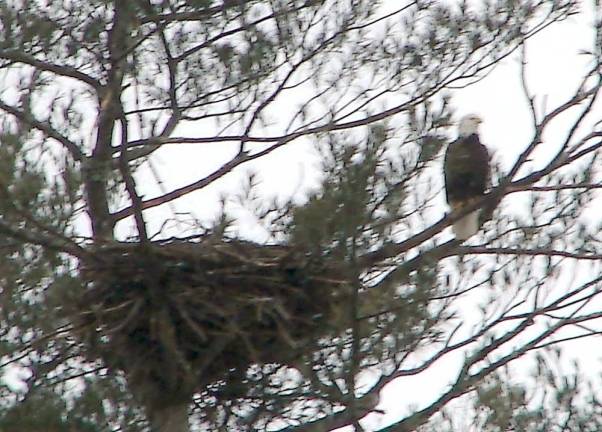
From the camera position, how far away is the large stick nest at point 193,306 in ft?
10.4

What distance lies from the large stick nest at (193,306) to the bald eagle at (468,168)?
79 centimetres

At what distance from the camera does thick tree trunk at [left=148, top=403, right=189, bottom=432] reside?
320 cm

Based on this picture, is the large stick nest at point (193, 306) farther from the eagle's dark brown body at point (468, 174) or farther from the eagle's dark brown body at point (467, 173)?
the eagle's dark brown body at point (468, 174)

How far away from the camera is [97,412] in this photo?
288 centimetres

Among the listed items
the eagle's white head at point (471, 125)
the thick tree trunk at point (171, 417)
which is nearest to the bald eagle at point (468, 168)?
the eagle's white head at point (471, 125)

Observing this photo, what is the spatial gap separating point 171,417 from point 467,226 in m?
0.86

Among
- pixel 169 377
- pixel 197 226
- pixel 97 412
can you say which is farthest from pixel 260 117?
pixel 97 412

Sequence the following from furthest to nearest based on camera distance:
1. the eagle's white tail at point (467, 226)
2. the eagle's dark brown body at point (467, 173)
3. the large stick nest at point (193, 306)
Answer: the eagle's dark brown body at point (467, 173) → the eagle's white tail at point (467, 226) → the large stick nest at point (193, 306)

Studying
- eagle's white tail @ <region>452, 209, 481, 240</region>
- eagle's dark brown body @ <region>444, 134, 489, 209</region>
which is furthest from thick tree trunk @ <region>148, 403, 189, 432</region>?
eagle's dark brown body @ <region>444, 134, 489, 209</region>

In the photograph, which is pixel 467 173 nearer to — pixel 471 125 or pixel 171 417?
pixel 471 125

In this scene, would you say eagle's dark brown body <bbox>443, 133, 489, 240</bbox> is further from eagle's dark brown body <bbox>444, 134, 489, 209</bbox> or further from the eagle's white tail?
the eagle's white tail

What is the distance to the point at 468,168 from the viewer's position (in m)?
4.30

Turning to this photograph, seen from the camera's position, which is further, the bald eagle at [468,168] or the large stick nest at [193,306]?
the bald eagle at [468,168]

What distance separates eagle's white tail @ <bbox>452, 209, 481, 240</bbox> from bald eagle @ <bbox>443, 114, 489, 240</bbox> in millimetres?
310
